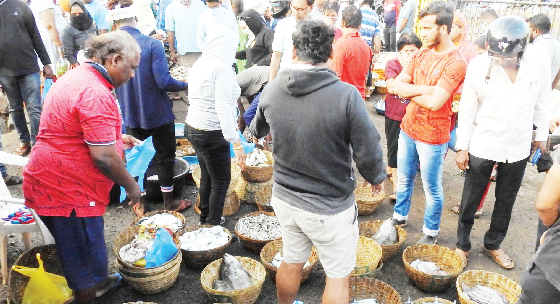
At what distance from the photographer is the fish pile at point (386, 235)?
157 inches

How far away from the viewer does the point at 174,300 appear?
3559mm

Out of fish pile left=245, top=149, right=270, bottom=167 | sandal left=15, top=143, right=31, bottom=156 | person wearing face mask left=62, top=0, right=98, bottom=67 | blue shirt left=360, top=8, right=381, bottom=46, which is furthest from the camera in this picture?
blue shirt left=360, top=8, right=381, bottom=46

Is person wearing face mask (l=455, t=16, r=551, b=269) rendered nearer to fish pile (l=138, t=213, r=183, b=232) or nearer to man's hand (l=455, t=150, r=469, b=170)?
man's hand (l=455, t=150, r=469, b=170)

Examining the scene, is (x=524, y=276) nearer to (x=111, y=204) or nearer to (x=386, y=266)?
(x=386, y=266)

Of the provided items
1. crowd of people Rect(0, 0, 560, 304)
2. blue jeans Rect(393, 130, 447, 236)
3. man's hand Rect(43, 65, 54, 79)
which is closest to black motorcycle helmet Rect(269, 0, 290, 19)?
crowd of people Rect(0, 0, 560, 304)

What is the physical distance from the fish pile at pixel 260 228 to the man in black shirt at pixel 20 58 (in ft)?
11.0

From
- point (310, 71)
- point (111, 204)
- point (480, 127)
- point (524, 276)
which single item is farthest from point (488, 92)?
point (111, 204)

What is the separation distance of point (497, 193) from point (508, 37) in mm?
1345

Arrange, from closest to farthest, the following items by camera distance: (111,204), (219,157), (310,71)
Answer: (310,71), (219,157), (111,204)

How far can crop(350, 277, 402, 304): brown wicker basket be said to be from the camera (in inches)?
131

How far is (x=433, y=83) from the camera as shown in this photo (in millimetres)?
3521

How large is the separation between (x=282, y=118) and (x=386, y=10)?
399 inches

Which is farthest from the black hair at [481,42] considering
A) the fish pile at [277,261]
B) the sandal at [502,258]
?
the fish pile at [277,261]

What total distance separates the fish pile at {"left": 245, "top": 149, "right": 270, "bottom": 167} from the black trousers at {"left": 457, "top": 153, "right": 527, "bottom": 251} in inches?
88.2
